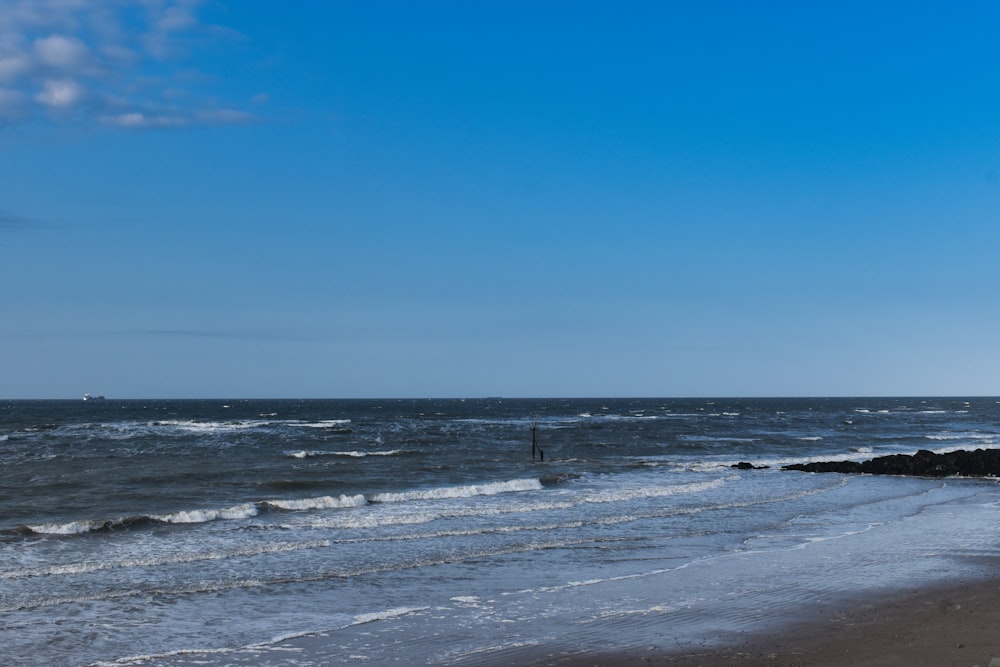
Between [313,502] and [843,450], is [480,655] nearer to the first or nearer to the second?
[313,502]

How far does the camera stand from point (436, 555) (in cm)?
1805

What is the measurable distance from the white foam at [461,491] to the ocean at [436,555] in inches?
5.2

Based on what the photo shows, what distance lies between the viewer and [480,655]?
10875mm

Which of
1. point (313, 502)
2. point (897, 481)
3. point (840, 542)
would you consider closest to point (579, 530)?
point (840, 542)

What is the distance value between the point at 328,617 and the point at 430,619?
1.47 m

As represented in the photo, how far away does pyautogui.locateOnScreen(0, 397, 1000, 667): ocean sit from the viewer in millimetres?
11844

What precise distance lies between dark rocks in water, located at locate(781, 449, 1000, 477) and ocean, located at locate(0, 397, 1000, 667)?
102 inches

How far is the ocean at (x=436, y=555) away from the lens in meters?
11.8

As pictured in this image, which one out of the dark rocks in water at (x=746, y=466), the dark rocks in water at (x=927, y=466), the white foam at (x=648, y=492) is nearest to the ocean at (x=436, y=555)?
the white foam at (x=648, y=492)

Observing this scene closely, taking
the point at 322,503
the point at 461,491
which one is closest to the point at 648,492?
the point at 461,491

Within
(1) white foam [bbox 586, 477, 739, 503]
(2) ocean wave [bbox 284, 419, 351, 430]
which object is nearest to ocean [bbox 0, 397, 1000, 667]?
(1) white foam [bbox 586, 477, 739, 503]

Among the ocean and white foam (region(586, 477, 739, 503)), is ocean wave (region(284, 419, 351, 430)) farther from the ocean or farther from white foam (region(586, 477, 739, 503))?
white foam (region(586, 477, 739, 503))

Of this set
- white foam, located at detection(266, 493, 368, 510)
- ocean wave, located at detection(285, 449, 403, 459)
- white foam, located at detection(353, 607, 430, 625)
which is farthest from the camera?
ocean wave, located at detection(285, 449, 403, 459)

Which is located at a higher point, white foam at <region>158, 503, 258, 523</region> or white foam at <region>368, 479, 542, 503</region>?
white foam at <region>158, 503, 258, 523</region>
